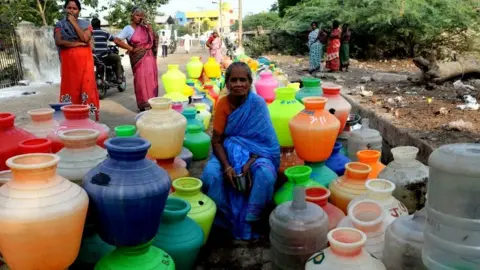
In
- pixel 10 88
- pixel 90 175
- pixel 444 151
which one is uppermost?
pixel 444 151

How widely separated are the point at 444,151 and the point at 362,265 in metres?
0.57

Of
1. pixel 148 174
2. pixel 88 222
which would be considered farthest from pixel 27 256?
pixel 148 174

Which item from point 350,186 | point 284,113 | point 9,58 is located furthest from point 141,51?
point 9,58

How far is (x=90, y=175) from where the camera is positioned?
2021 mm

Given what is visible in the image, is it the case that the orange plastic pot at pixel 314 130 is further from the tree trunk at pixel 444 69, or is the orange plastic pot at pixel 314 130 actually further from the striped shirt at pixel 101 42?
the striped shirt at pixel 101 42

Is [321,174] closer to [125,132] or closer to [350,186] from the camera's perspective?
[350,186]

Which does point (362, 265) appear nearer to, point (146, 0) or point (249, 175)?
point (249, 175)

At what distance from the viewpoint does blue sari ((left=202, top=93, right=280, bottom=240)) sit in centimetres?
302

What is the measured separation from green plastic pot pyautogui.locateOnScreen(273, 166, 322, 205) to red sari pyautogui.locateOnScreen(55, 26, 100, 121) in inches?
126

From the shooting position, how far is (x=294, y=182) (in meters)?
3.02

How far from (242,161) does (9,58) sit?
10.1 m

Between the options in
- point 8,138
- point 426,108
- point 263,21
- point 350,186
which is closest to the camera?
point 8,138

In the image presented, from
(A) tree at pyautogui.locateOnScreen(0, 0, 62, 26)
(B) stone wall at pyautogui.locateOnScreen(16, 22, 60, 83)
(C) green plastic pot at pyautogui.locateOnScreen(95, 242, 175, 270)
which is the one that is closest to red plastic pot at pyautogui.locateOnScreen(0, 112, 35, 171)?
(C) green plastic pot at pyautogui.locateOnScreen(95, 242, 175, 270)

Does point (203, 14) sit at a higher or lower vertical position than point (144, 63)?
higher
